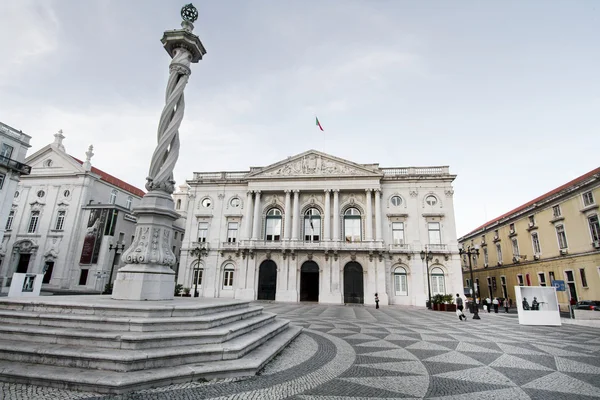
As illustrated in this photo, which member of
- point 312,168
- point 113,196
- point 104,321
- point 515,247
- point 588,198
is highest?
point 312,168

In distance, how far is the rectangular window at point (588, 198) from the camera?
73.3ft

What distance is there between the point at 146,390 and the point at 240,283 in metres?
26.5

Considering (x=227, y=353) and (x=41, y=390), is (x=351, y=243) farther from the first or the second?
(x=41, y=390)

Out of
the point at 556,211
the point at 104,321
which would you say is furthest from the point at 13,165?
the point at 556,211

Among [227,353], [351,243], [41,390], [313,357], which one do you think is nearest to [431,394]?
[313,357]

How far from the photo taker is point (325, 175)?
31.0m

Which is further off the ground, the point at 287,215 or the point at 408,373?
the point at 287,215

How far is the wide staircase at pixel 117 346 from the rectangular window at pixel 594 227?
27037 mm

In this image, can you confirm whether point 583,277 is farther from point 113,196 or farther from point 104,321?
point 113,196

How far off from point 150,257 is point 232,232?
24914mm

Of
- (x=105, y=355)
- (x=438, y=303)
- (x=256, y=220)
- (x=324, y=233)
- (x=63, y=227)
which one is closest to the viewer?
(x=105, y=355)

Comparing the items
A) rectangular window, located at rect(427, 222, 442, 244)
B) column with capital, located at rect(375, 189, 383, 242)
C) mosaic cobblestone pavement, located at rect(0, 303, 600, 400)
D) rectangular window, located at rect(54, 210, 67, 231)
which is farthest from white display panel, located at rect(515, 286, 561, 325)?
rectangular window, located at rect(54, 210, 67, 231)

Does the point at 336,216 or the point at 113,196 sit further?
the point at 113,196

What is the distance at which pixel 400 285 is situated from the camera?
28656 millimetres
